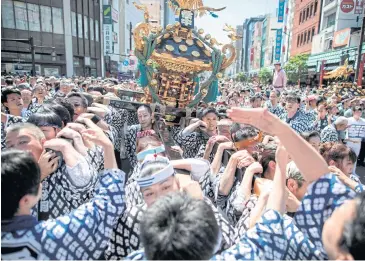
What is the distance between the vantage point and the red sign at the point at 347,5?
74.3ft

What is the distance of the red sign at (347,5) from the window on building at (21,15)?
81.3 ft

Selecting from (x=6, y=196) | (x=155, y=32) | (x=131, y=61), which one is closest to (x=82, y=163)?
(x=6, y=196)

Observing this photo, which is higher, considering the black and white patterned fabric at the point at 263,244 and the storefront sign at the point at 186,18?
the storefront sign at the point at 186,18

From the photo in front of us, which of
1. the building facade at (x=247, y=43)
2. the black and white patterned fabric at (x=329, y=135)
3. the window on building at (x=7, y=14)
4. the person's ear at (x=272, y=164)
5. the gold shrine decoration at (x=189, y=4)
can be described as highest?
the building facade at (x=247, y=43)

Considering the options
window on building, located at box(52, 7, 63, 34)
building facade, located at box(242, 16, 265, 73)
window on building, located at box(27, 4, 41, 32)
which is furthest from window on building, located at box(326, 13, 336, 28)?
building facade, located at box(242, 16, 265, 73)

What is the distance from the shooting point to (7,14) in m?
21.9

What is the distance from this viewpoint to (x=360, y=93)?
11.2m

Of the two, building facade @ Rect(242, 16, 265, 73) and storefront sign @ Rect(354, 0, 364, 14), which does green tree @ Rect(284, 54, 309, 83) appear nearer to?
storefront sign @ Rect(354, 0, 364, 14)

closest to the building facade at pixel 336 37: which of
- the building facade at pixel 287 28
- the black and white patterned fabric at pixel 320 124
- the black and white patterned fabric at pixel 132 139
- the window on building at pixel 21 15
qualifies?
the building facade at pixel 287 28

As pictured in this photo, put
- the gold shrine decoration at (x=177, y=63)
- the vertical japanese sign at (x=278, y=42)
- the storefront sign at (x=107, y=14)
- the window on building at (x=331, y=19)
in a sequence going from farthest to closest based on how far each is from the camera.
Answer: the vertical japanese sign at (x=278, y=42), the storefront sign at (x=107, y=14), the window on building at (x=331, y=19), the gold shrine decoration at (x=177, y=63)

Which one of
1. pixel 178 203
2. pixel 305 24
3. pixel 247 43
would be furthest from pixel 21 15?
pixel 247 43

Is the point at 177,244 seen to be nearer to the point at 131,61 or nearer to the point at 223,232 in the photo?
the point at 223,232

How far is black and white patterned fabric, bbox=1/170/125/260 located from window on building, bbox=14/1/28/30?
2588cm

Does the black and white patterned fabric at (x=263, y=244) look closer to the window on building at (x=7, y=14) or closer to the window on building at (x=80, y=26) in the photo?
the window on building at (x=7, y=14)
